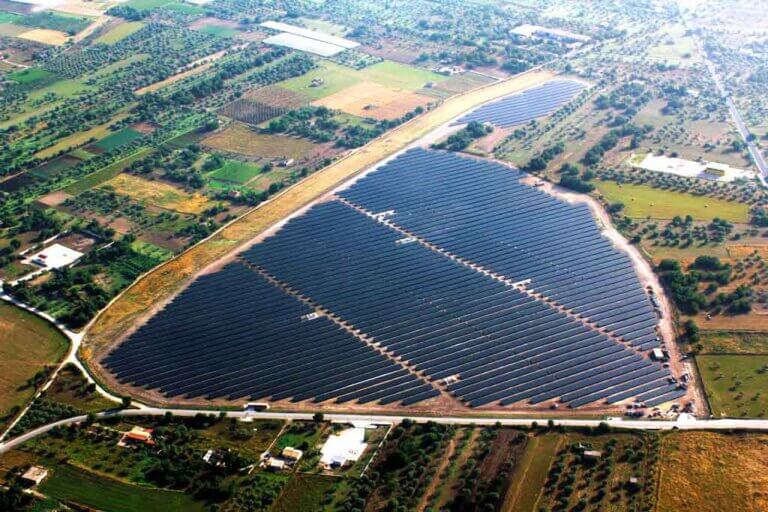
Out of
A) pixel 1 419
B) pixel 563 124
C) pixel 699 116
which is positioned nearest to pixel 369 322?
pixel 1 419

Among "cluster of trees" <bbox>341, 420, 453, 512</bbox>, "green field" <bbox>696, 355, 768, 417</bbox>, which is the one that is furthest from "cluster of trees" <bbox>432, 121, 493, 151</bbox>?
"cluster of trees" <bbox>341, 420, 453, 512</bbox>

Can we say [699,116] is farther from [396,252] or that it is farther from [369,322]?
[369,322]

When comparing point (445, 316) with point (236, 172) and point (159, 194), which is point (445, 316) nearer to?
point (236, 172)

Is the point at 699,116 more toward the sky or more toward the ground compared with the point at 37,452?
more toward the sky

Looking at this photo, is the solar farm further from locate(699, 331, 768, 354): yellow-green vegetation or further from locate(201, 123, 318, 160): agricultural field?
locate(201, 123, 318, 160): agricultural field

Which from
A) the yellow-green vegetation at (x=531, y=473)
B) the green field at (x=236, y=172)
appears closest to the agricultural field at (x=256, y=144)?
the green field at (x=236, y=172)

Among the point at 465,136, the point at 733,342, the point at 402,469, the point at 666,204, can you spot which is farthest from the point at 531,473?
the point at 465,136

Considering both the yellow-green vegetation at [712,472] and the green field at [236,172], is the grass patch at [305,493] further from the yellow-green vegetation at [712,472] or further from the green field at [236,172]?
the green field at [236,172]
